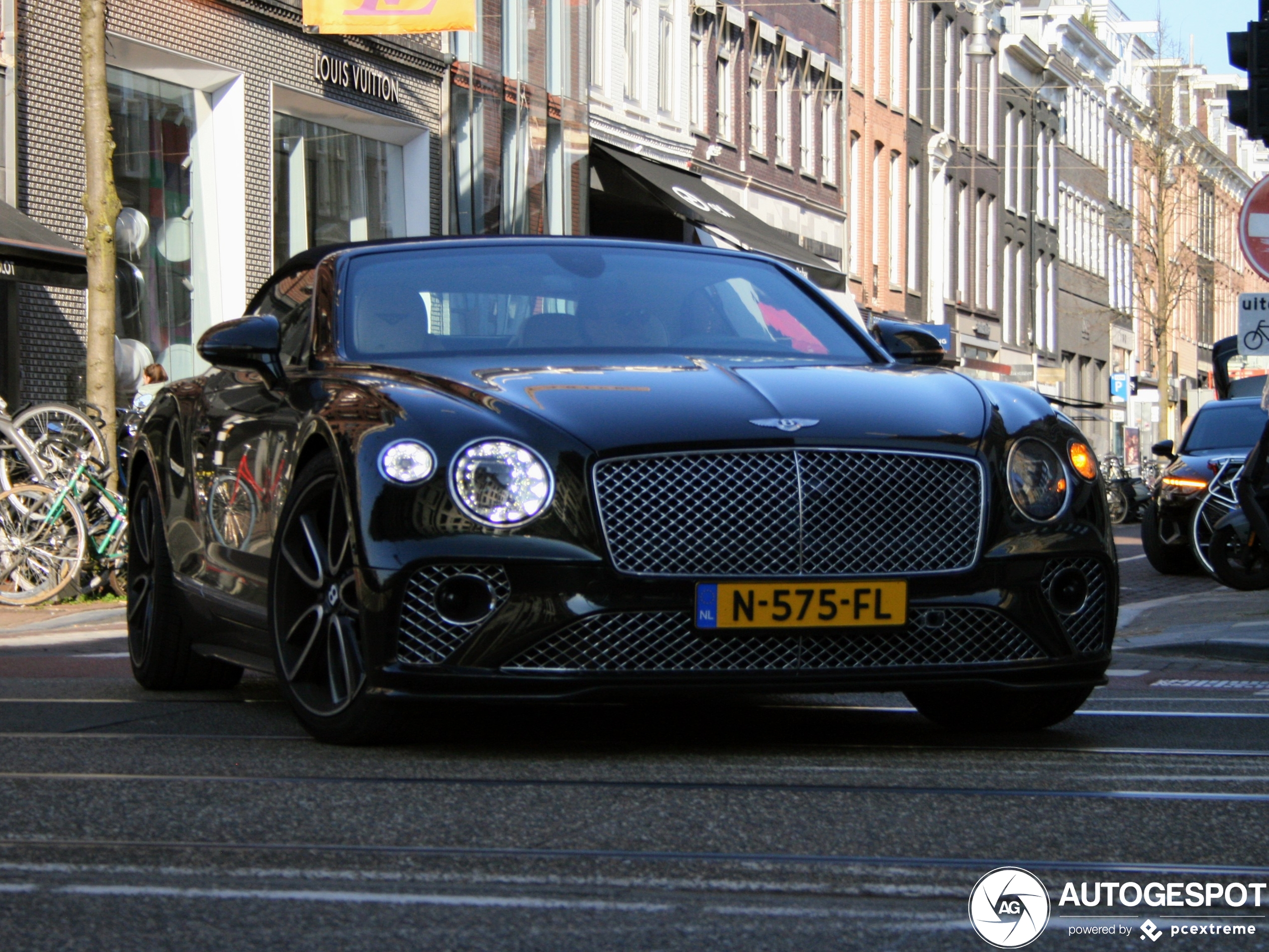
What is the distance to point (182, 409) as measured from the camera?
7.48m

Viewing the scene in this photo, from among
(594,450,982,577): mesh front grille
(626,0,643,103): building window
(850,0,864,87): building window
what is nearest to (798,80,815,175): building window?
(850,0,864,87): building window

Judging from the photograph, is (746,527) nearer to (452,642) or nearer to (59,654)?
(452,642)

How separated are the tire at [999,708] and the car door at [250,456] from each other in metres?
1.87

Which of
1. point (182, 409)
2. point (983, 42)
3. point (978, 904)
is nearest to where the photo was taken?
point (978, 904)

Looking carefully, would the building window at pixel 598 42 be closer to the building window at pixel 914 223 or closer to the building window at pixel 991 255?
the building window at pixel 914 223

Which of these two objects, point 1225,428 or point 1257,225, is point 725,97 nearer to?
point 1225,428

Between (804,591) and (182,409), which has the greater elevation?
(182,409)

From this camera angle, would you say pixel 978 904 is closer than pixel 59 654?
Yes

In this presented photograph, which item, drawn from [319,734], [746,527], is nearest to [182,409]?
[319,734]

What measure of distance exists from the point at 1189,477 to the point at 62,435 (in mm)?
10320

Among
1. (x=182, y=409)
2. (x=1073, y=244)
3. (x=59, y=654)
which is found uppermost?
(x=1073, y=244)

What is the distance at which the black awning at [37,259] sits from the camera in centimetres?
1585

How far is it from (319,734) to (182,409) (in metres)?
2.09

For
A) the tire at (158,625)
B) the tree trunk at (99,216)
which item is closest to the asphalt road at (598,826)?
the tire at (158,625)
